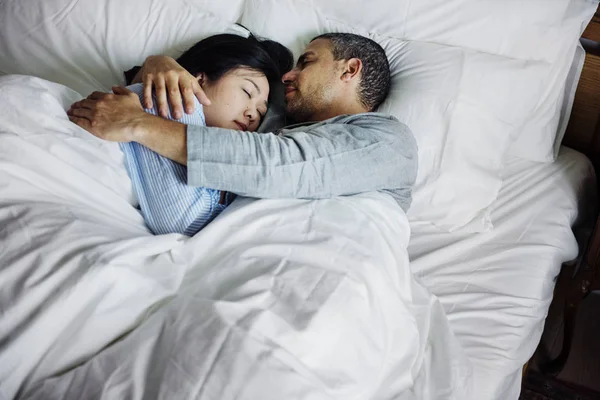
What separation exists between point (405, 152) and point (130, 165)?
546 mm

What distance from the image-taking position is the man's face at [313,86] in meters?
1.34

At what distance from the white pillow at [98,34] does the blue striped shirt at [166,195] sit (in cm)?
53

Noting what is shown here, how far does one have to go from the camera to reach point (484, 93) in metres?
1.35

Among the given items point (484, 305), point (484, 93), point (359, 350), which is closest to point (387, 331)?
point (359, 350)

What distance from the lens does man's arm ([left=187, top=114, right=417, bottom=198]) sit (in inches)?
39.1

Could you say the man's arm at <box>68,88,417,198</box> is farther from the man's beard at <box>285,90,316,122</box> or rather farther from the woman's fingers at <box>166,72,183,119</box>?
the man's beard at <box>285,90,316,122</box>

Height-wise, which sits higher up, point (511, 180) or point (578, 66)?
point (578, 66)

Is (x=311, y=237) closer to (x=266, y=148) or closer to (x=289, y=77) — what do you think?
(x=266, y=148)

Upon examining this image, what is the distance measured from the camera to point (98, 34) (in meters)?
1.53

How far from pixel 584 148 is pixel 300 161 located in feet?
3.43

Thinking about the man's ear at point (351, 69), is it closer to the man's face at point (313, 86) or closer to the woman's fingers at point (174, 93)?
the man's face at point (313, 86)

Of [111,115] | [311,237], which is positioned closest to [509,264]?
[311,237]

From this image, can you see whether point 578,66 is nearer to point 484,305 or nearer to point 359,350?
point 484,305

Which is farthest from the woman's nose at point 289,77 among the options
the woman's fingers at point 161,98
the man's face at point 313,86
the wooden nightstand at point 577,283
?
the wooden nightstand at point 577,283
